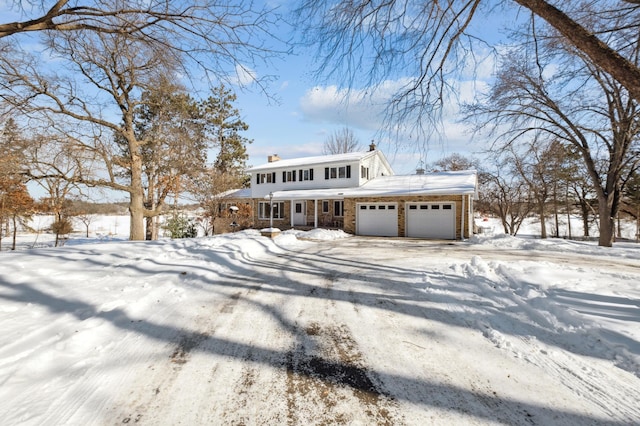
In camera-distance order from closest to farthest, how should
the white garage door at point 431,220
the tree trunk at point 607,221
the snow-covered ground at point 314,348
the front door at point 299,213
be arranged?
the snow-covered ground at point 314,348, the tree trunk at point 607,221, the white garage door at point 431,220, the front door at point 299,213

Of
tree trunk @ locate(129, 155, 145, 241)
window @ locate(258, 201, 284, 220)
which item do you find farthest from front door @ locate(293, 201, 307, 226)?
tree trunk @ locate(129, 155, 145, 241)

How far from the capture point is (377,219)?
17.0 m

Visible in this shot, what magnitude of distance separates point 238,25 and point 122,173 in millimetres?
17570

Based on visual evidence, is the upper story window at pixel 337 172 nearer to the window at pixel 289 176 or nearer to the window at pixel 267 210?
the window at pixel 289 176

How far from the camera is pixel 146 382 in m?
2.34

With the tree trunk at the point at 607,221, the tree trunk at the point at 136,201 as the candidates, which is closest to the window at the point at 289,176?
the tree trunk at the point at 136,201

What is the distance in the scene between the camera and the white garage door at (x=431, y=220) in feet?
49.4

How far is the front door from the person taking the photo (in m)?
21.3

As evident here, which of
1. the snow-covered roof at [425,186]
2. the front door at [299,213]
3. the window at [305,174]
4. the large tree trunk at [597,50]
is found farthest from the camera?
the window at [305,174]

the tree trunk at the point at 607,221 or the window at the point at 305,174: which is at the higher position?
the window at the point at 305,174

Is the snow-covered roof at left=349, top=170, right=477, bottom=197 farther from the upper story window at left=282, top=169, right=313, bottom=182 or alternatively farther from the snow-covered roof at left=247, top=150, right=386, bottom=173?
the upper story window at left=282, top=169, right=313, bottom=182

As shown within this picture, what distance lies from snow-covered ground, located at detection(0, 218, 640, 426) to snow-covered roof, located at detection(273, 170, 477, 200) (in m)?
9.90

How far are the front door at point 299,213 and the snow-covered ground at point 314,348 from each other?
15.7 m

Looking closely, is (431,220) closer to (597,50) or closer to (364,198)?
(364,198)
